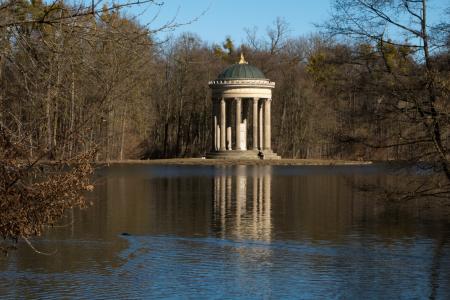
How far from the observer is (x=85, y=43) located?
8953 mm

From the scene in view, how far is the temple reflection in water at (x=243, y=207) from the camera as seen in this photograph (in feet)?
82.7

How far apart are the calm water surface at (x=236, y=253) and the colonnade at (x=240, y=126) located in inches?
1673

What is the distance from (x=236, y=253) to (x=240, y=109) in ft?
187

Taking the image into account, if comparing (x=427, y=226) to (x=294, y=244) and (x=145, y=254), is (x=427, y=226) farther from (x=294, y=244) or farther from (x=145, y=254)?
(x=145, y=254)

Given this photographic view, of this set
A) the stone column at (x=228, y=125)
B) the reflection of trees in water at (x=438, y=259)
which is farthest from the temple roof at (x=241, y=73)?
the reflection of trees in water at (x=438, y=259)

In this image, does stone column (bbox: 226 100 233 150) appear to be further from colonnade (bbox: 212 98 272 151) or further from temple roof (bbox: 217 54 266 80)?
temple roof (bbox: 217 54 266 80)

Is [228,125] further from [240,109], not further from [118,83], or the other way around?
[118,83]

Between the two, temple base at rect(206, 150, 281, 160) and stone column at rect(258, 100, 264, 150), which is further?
stone column at rect(258, 100, 264, 150)

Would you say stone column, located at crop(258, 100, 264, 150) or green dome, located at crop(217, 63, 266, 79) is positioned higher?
green dome, located at crop(217, 63, 266, 79)

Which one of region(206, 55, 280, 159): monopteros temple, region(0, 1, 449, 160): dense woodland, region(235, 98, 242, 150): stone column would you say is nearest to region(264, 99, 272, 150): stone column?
region(206, 55, 280, 159): monopteros temple

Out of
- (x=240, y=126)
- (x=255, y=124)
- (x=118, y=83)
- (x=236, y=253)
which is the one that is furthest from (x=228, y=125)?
(x=236, y=253)

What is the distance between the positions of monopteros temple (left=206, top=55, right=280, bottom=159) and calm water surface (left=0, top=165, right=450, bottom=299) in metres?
40.8

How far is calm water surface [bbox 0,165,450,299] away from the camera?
54.5 ft

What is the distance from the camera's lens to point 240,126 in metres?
78.1
